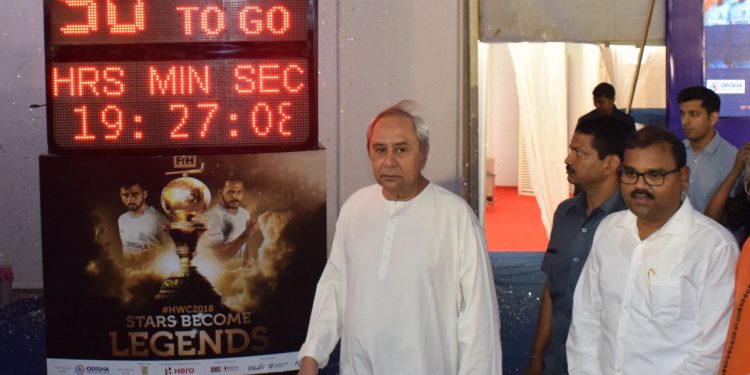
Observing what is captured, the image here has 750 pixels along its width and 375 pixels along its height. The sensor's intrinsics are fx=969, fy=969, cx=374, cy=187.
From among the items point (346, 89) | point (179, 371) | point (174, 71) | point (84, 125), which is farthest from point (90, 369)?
point (346, 89)

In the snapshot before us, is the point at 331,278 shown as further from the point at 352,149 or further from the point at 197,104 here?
the point at 352,149

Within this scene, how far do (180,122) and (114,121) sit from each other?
0.32 metres

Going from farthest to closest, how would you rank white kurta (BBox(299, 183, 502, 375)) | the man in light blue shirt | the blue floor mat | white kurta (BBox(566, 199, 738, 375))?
the blue floor mat, the man in light blue shirt, white kurta (BBox(299, 183, 502, 375)), white kurta (BBox(566, 199, 738, 375))

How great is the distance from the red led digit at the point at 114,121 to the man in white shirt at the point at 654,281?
2.50m

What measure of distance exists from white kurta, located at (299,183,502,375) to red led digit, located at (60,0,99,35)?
6.19 feet

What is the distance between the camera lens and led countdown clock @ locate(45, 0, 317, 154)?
4.61m

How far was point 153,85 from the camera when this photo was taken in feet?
15.2

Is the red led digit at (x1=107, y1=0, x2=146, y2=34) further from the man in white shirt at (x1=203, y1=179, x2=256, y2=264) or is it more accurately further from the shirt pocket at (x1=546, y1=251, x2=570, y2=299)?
the shirt pocket at (x1=546, y1=251, x2=570, y2=299)

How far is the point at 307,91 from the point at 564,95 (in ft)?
18.1

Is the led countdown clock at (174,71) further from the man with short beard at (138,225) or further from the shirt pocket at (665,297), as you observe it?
the shirt pocket at (665,297)

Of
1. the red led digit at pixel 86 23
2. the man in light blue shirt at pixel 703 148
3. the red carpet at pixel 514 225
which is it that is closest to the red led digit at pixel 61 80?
the red led digit at pixel 86 23

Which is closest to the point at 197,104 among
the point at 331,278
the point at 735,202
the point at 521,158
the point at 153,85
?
the point at 153,85

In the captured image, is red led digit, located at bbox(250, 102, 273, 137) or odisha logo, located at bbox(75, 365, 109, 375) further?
odisha logo, located at bbox(75, 365, 109, 375)

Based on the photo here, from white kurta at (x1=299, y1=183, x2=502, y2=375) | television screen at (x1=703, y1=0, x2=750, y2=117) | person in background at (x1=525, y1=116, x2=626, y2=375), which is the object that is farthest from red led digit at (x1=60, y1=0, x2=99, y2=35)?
television screen at (x1=703, y1=0, x2=750, y2=117)
